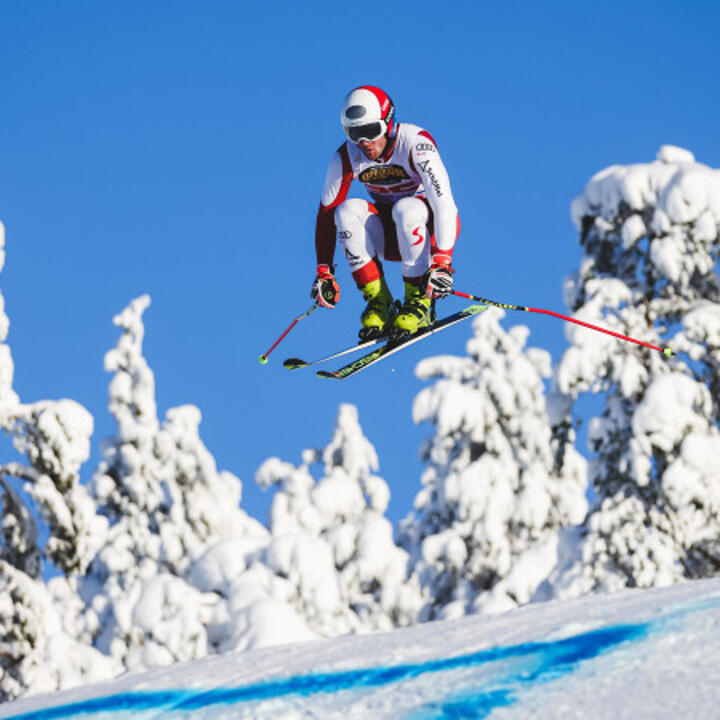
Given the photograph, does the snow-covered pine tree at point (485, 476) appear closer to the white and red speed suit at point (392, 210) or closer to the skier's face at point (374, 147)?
the white and red speed suit at point (392, 210)

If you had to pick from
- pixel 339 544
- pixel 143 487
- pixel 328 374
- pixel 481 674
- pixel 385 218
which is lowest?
pixel 481 674

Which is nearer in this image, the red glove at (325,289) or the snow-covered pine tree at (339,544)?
the red glove at (325,289)

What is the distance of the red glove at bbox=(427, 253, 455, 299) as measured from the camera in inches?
321

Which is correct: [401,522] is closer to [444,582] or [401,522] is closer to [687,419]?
[444,582]

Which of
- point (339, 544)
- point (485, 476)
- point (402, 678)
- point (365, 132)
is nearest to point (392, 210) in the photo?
point (365, 132)

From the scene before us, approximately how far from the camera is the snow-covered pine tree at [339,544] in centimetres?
1836

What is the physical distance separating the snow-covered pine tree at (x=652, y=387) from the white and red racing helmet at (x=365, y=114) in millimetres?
8698

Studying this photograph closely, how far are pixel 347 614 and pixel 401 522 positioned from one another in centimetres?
1173

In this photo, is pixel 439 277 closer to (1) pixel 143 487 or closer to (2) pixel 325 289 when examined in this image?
(2) pixel 325 289

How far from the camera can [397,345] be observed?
28.4 ft

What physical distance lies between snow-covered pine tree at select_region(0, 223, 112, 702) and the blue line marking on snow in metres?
5.92

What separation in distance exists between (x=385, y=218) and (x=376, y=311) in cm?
62

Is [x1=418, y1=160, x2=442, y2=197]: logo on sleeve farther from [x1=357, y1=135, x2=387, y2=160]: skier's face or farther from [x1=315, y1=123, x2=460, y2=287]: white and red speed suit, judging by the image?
[x1=357, y1=135, x2=387, y2=160]: skier's face

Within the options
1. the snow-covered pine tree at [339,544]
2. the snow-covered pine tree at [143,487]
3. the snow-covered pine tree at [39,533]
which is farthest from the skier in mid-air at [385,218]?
the snow-covered pine tree at [143,487]
